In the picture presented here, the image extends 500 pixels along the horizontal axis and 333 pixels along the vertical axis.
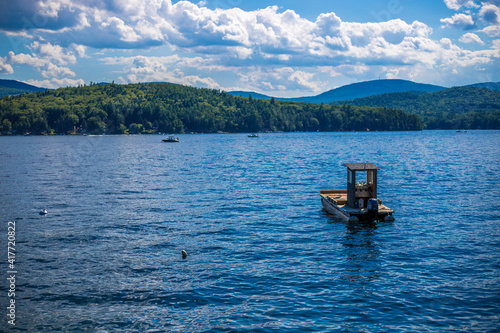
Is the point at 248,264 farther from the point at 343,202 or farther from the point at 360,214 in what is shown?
the point at 343,202

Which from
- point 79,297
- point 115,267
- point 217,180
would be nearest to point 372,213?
point 115,267

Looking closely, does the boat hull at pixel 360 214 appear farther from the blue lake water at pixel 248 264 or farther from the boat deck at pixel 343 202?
the blue lake water at pixel 248 264

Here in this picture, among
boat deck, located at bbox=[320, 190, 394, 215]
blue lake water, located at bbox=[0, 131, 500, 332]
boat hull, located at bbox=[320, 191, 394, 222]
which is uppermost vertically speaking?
boat deck, located at bbox=[320, 190, 394, 215]

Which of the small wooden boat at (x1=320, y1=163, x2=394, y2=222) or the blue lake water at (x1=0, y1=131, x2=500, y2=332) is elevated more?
the small wooden boat at (x1=320, y1=163, x2=394, y2=222)

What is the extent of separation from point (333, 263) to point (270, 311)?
24.3 feet

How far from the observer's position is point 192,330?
16.3 meters

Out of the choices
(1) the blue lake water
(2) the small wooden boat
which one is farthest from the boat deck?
(1) the blue lake water

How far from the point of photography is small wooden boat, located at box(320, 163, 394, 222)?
33062 mm

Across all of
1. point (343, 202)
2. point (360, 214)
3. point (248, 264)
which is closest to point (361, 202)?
point (360, 214)

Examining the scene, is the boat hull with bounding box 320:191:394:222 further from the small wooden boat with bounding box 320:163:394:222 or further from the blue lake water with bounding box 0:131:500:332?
the blue lake water with bounding box 0:131:500:332

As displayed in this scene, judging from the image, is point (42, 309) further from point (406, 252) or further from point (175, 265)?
point (406, 252)

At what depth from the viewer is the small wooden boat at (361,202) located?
33062 millimetres

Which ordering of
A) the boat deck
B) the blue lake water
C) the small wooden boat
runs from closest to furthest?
the blue lake water, the small wooden boat, the boat deck

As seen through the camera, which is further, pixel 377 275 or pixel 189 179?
pixel 189 179
